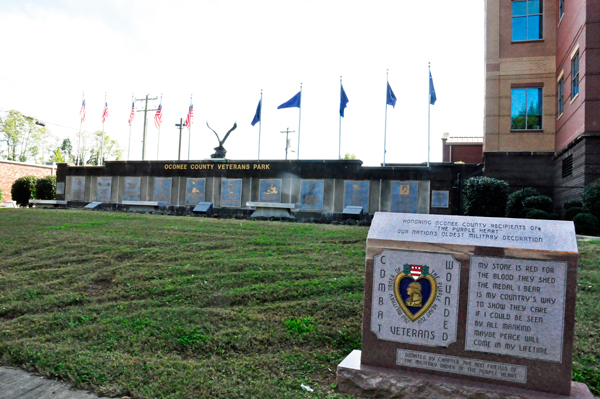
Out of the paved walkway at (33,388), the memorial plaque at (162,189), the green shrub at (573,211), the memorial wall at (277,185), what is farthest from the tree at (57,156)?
the paved walkway at (33,388)

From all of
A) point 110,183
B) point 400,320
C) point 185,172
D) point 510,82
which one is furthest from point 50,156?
point 400,320

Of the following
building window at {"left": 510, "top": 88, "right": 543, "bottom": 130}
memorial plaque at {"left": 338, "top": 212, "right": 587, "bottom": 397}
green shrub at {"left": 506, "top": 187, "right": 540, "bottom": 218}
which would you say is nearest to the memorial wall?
green shrub at {"left": 506, "top": 187, "right": 540, "bottom": 218}

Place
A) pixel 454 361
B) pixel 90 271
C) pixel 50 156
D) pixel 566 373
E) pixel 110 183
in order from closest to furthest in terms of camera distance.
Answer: pixel 566 373, pixel 454 361, pixel 90 271, pixel 110 183, pixel 50 156

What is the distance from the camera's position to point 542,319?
4.00m

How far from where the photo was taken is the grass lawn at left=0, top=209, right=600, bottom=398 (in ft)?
15.6

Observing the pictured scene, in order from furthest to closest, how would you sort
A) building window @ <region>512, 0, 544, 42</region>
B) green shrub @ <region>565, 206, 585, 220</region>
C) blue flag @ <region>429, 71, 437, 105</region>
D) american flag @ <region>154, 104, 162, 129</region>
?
american flag @ <region>154, 104, 162, 129</region> < blue flag @ <region>429, 71, 437, 105</region> < building window @ <region>512, 0, 544, 42</region> < green shrub @ <region>565, 206, 585, 220</region>

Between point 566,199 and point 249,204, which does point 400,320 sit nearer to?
point 566,199

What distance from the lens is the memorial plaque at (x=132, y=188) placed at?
27562mm

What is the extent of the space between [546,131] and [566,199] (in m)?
4.26

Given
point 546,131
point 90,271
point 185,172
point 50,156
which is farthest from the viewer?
point 50,156

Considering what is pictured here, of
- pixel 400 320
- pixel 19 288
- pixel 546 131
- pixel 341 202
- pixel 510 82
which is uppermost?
pixel 510 82

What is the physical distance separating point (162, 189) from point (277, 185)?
7.39 meters

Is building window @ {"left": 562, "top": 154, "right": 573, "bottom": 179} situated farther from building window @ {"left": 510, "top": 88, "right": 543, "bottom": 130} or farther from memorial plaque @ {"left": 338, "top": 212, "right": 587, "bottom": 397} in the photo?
memorial plaque @ {"left": 338, "top": 212, "right": 587, "bottom": 397}

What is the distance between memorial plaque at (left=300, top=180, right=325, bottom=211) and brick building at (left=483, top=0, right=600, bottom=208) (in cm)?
799
